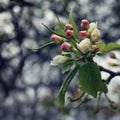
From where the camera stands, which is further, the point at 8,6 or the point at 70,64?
the point at 8,6

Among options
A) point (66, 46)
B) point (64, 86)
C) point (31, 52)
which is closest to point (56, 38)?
point (66, 46)

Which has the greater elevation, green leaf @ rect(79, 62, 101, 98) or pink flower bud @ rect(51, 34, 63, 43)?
pink flower bud @ rect(51, 34, 63, 43)

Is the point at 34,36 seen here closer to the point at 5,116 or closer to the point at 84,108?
the point at 84,108

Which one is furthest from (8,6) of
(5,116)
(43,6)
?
(5,116)

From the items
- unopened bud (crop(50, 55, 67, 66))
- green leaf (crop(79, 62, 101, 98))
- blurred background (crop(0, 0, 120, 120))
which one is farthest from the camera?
blurred background (crop(0, 0, 120, 120))

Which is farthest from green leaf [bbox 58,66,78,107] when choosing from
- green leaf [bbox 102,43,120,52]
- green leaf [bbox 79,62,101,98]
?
green leaf [bbox 102,43,120,52]

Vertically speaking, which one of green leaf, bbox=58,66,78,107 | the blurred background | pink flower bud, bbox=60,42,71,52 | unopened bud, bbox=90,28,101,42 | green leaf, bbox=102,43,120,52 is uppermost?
pink flower bud, bbox=60,42,71,52

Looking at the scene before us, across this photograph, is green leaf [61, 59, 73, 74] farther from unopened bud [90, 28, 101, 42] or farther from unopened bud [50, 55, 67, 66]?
unopened bud [90, 28, 101, 42]
